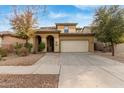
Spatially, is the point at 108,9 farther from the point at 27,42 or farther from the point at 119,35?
the point at 27,42

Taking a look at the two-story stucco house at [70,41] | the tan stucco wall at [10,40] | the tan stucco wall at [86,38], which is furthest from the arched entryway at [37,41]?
the tan stucco wall at [86,38]

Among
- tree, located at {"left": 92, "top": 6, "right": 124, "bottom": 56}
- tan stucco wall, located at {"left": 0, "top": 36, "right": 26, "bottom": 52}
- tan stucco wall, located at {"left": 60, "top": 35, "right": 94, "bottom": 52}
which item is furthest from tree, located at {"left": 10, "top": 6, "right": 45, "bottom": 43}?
tree, located at {"left": 92, "top": 6, "right": 124, "bottom": 56}

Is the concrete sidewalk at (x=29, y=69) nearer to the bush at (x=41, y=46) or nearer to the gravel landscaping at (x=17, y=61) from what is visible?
the gravel landscaping at (x=17, y=61)

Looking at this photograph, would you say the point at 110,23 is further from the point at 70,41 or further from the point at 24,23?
the point at 70,41

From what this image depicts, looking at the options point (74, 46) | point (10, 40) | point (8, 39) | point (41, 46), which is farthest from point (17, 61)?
point (74, 46)

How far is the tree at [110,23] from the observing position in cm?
2444

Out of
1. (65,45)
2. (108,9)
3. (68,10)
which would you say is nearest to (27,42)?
(65,45)

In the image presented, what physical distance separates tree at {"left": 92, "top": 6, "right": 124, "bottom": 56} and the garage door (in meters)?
9.59

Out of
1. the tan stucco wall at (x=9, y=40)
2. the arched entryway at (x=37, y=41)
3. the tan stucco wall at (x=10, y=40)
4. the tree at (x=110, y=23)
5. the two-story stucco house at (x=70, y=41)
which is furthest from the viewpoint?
the two-story stucco house at (x=70, y=41)

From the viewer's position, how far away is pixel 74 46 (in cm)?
3528

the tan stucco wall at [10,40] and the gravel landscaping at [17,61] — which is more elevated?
the tan stucco wall at [10,40]

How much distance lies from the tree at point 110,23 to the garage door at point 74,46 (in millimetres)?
9589

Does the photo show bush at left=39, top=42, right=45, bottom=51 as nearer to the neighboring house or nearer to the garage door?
the neighboring house
